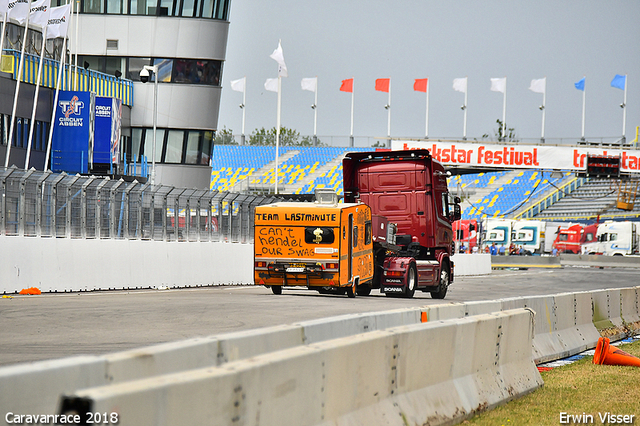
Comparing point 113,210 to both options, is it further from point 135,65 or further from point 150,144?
point 135,65

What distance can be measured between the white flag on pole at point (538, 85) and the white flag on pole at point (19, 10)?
173ft

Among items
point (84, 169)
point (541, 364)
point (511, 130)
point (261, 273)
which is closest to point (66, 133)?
point (84, 169)

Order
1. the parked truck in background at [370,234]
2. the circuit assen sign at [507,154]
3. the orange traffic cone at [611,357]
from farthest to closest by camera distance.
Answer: the circuit assen sign at [507,154] → the parked truck in background at [370,234] → the orange traffic cone at [611,357]

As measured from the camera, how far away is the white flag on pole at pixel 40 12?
38281 mm

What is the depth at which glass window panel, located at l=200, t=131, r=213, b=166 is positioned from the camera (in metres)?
50.8

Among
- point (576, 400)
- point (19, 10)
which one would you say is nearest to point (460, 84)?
point (19, 10)

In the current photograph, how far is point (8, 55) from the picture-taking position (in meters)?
41.8

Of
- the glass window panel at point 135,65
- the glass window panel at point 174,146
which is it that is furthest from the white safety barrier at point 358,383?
the glass window panel at point 135,65

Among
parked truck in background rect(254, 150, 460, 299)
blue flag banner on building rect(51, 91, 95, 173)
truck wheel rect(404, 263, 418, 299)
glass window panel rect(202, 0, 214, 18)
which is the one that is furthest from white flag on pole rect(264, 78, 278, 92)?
truck wheel rect(404, 263, 418, 299)

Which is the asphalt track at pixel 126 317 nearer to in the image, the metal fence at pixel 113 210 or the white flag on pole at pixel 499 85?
the metal fence at pixel 113 210

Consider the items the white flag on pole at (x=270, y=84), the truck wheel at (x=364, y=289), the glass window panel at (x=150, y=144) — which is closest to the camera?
the truck wheel at (x=364, y=289)

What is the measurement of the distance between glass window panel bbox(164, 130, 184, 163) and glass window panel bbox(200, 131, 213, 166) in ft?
4.85

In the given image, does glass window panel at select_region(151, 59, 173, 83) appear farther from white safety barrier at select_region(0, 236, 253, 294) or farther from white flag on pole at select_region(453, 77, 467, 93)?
white flag on pole at select_region(453, 77, 467, 93)

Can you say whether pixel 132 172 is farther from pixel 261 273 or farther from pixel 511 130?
pixel 511 130
